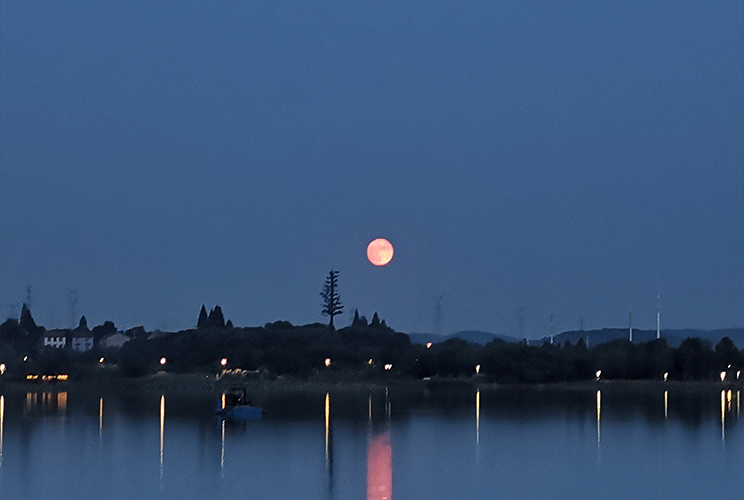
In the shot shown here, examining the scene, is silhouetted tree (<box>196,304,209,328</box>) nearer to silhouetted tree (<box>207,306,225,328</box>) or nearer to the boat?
silhouetted tree (<box>207,306,225,328</box>)

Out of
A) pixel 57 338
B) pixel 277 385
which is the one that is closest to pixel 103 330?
pixel 57 338

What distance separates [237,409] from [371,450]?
1466 cm

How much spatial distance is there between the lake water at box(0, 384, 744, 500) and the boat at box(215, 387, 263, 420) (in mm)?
858

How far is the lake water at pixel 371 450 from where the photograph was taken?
1280 inches

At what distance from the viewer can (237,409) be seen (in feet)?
182

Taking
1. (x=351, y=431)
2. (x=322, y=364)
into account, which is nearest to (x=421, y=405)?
(x=351, y=431)

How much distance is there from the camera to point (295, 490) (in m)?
31.7

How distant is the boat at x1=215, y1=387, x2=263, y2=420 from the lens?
181 feet

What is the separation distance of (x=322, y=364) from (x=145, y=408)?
30.2 m

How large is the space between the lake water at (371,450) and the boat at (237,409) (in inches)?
33.8

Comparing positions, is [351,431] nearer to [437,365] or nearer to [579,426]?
[579,426]

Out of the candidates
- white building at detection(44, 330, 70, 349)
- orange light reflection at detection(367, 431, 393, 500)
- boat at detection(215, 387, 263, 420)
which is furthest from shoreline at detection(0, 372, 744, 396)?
white building at detection(44, 330, 70, 349)

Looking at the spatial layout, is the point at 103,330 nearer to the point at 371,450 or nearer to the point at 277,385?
the point at 277,385

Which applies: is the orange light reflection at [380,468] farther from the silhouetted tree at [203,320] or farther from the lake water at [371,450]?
the silhouetted tree at [203,320]
